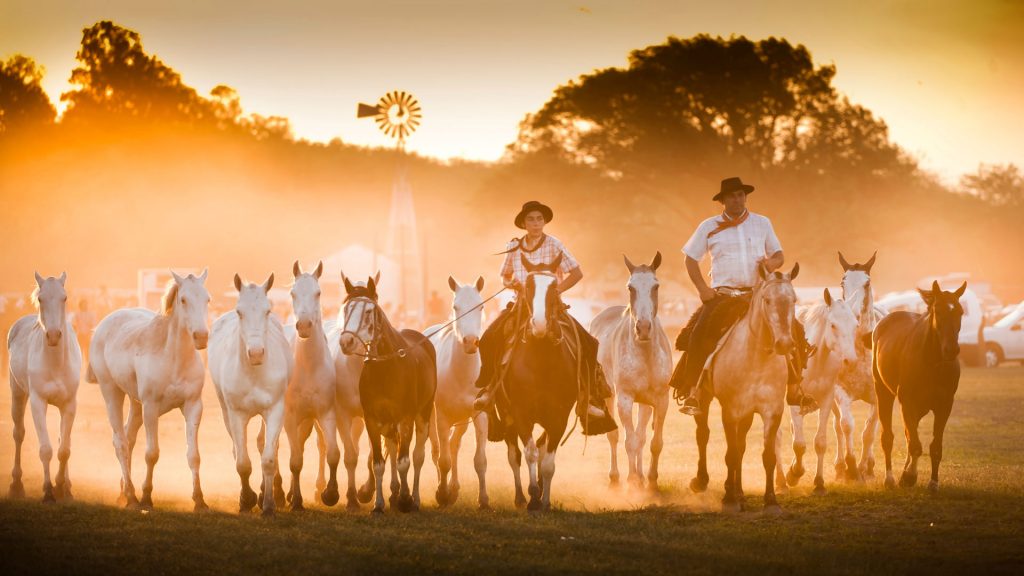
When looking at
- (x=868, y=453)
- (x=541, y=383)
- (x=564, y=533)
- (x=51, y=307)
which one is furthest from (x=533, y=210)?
(x=51, y=307)

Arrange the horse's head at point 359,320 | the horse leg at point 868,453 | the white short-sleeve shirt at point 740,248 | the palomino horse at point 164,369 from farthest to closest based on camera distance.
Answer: the horse leg at point 868,453, the white short-sleeve shirt at point 740,248, the palomino horse at point 164,369, the horse's head at point 359,320

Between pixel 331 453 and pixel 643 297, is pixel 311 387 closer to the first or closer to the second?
pixel 331 453

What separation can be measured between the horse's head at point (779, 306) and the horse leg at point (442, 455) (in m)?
4.01

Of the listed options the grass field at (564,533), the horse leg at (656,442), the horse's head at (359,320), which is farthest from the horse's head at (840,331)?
the horse's head at (359,320)

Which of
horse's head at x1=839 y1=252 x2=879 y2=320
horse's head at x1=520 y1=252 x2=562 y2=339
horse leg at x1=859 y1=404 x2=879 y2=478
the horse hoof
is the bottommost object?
the horse hoof

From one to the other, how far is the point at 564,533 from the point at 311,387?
365cm

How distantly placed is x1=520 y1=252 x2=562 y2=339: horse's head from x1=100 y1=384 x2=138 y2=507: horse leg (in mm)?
4835

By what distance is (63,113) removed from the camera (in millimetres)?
83375

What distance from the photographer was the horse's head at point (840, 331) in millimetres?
15289

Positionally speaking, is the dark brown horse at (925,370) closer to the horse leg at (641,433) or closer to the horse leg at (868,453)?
the horse leg at (868,453)

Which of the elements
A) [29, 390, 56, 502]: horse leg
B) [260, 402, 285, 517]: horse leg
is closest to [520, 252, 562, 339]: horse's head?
[260, 402, 285, 517]: horse leg

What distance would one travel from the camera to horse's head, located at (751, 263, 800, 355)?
11.9 metres

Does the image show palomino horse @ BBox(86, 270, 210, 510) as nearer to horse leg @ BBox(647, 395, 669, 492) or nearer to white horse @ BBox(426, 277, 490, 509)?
white horse @ BBox(426, 277, 490, 509)

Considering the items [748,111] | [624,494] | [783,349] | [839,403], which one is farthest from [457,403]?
[748,111]
